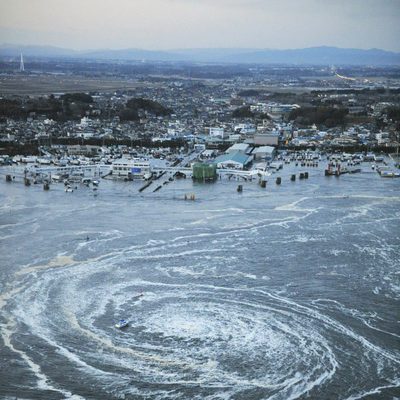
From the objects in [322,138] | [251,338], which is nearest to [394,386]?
[251,338]

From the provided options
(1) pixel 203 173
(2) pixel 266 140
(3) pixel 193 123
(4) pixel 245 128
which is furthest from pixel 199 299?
(3) pixel 193 123

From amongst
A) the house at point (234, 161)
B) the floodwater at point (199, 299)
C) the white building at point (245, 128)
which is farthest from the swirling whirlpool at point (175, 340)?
the white building at point (245, 128)

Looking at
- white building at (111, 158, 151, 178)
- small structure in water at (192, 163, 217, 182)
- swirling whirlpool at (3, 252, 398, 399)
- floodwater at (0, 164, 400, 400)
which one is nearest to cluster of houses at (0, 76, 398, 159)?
small structure in water at (192, 163, 217, 182)

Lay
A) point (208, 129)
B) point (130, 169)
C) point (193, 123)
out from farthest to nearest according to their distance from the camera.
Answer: point (193, 123) < point (208, 129) < point (130, 169)

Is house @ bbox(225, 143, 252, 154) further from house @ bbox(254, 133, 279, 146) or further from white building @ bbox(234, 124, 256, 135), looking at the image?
white building @ bbox(234, 124, 256, 135)

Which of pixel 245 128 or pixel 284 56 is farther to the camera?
pixel 284 56

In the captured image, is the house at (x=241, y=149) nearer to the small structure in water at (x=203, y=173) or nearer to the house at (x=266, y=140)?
the house at (x=266, y=140)

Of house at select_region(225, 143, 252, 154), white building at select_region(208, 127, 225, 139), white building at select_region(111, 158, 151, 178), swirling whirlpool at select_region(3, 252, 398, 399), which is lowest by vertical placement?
swirling whirlpool at select_region(3, 252, 398, 399)

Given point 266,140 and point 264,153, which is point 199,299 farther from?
point 266,140
